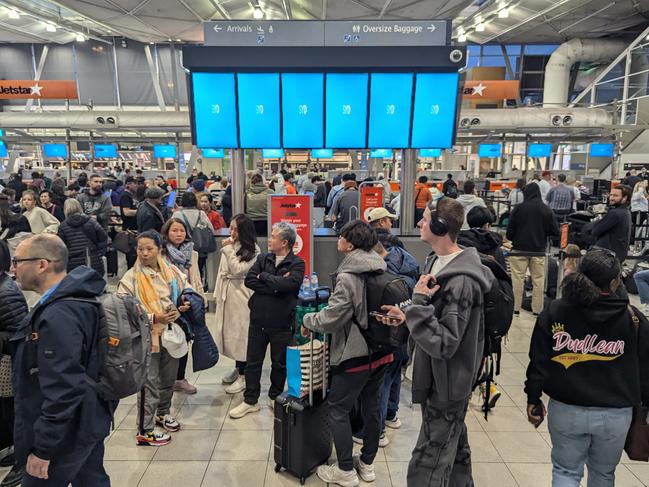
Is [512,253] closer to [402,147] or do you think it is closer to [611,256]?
[402,147]

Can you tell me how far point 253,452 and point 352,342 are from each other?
4.34 ft

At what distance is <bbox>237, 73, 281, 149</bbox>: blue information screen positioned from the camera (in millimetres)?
5824

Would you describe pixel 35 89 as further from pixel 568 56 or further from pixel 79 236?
pixel 568 56

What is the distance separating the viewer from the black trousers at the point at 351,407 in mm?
2842

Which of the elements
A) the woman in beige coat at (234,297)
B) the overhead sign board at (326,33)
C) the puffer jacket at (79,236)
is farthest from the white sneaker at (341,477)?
the overhead sign board at (326,33)

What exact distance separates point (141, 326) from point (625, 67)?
78.5 feet

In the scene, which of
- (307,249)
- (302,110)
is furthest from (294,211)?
(302,110)

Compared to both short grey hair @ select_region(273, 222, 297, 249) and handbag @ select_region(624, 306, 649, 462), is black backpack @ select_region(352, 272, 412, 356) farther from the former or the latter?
handbag @ select_region(624, 306, 649, 462)

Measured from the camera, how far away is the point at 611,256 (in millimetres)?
2203

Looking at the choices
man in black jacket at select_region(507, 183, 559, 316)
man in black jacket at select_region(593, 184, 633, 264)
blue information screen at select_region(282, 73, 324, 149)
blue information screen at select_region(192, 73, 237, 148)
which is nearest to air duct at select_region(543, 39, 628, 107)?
man in black jacket at select_region(593, 184, 633, 264)

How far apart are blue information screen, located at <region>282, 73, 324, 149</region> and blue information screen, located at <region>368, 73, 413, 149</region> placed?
0.67 m

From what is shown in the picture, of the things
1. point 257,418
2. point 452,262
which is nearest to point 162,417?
point 257,418

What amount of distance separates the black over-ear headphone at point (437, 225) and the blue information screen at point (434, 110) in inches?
155

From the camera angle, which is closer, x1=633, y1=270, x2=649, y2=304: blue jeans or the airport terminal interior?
the airport terminal interior
